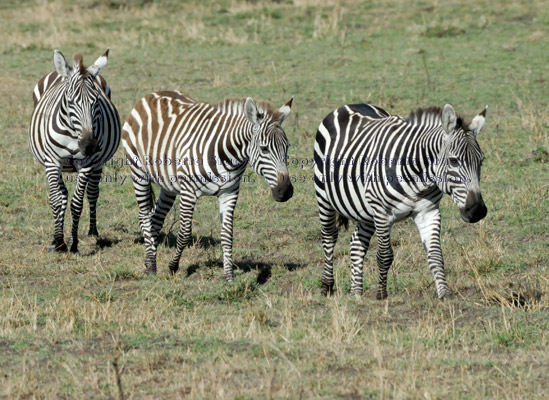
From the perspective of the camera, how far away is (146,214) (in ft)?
35.8

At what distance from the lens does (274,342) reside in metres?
7.18

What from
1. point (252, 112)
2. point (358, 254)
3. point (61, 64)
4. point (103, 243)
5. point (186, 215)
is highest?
point (61, 64)

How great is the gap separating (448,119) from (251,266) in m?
3.55

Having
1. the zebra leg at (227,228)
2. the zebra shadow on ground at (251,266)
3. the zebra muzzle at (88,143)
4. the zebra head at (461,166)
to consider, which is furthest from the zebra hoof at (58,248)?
the zebra head at (461,166)

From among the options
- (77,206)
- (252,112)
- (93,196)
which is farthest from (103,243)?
(252,112)

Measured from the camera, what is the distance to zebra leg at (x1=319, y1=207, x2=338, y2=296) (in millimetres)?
9539

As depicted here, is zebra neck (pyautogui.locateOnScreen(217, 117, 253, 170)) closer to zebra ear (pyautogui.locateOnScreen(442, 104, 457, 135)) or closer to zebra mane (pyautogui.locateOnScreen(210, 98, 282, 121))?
zebra mane (pyautogui.locateOnScreen(210, 98, 282, 121))

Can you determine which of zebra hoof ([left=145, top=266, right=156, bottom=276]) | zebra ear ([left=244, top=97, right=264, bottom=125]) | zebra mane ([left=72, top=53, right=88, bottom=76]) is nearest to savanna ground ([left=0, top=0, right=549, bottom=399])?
zebra hoof ([left=145, top=266, right=156, bottom=276])

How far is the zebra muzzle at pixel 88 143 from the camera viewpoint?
35.4 feet

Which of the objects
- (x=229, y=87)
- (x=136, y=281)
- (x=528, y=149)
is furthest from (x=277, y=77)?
(x=136, y=281)

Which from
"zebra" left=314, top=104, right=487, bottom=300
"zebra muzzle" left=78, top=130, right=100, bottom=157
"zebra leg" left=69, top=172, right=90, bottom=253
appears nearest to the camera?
"zebra" left=314, top=104, right=487, bottom=300

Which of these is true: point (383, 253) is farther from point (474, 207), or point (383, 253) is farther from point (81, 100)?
point (81, 100)

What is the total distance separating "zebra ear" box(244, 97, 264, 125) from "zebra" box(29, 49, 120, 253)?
2.41m

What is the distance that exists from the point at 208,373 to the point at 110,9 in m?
24.4
